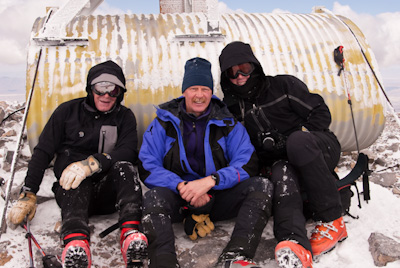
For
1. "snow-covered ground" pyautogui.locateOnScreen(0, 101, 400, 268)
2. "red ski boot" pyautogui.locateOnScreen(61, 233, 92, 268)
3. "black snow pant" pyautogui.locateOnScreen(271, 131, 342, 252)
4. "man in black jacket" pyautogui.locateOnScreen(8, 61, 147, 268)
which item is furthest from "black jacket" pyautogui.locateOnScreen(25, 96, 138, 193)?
"black snow pant" pyautogui.locateOnScreen(271, 131, 342, 252)

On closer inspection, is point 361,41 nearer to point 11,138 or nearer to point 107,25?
point 107,25

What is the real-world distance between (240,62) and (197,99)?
52 cm

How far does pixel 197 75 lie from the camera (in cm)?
286

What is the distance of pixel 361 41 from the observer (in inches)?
178

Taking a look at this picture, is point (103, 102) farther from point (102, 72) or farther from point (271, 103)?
point (271, 103)

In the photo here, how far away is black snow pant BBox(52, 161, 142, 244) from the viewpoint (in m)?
2.42

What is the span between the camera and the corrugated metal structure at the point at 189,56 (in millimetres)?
3793

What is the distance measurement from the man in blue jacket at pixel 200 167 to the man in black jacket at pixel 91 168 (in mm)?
188

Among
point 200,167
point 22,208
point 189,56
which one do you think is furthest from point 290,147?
point 22,208

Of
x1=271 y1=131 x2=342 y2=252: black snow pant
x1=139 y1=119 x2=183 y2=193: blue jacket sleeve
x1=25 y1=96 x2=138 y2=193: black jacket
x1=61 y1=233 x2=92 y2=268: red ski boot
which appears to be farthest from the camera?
x1=25 y1=96 x2=138 y2=193: black jacket

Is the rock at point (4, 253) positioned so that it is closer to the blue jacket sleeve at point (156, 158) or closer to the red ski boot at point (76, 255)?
the red ski boot at point (76, 255)

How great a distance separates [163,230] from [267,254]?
2.83ft

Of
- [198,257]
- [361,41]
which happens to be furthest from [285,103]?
[361,41]

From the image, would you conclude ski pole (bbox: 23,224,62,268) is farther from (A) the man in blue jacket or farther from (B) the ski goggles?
(B) the ski goggles
